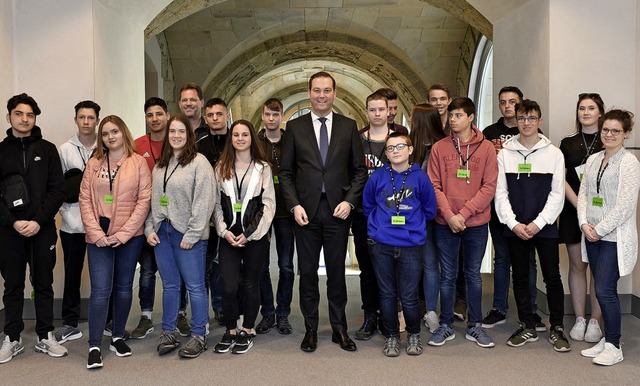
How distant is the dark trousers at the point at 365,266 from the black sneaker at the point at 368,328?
0.13 feet

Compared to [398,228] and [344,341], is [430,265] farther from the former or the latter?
[344,341]

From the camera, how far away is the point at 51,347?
13.2ft

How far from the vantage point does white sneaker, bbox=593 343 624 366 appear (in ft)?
12.3

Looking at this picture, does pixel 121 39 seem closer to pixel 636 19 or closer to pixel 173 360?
pixel 173 360

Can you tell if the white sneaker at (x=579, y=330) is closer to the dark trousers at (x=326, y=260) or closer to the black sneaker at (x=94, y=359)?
the dark trousers at (x=326, y=260)

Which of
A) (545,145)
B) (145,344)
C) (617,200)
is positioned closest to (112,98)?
(145,344)

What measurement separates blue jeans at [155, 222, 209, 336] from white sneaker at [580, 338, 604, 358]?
237cm

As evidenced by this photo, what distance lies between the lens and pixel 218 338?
14.4 ft

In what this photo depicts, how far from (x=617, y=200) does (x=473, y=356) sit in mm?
1282

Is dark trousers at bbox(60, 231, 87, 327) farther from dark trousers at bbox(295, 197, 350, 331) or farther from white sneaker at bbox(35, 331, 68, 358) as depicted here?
dark trousers at bbox(295, 197, 350, 331)

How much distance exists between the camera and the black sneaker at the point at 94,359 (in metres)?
3.75

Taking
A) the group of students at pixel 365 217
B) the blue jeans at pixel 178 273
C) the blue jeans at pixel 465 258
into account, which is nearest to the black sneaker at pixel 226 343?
the group of students at pixel 365 217

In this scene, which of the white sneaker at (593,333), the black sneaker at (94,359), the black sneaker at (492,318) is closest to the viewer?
the black sneaker at (94,359)

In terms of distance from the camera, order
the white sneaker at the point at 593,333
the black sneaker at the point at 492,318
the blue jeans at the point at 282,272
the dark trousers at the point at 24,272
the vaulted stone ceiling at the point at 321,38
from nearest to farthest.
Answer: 1. the dark trousers at the point at 24,272
2. the white sneaker at the point at 593,333
3. the blue jeans at the point at 282,272
4. the black sneaker at the point at 492,318
5. the vaulted stone ceiling at the point at 321,38
